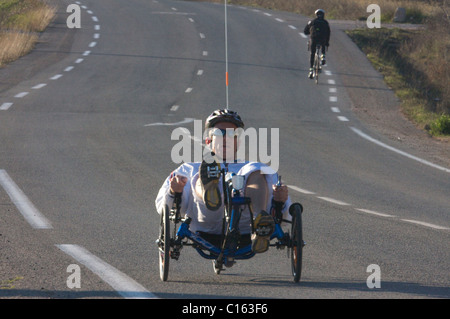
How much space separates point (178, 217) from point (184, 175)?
36 centimetres

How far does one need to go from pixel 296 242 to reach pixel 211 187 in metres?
0.81

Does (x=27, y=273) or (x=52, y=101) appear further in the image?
(x=52, y=101)

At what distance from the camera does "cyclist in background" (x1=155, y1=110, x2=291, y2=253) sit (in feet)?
21.8

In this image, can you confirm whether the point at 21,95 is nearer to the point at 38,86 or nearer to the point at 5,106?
the point at 38,86

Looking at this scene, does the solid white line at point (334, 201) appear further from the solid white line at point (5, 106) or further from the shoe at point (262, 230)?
the solid white line at point (5, 106)

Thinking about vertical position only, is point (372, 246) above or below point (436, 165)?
above

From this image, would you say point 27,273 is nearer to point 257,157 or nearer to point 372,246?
point 372,246

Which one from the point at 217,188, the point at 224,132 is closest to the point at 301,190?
the point at 224,132

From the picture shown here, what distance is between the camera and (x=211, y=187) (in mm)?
6582

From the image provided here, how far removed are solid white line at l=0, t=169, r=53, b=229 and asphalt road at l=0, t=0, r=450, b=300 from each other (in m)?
0.03

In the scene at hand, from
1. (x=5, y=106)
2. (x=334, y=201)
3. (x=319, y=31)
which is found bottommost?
(x=5, y=106)
